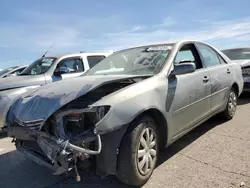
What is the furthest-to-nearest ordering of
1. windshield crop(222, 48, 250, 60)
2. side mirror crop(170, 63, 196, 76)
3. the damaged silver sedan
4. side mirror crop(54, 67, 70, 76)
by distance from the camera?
windshield crop(222, 48, 250, 60) < side mirror crop(54, 67, 70, 76) < side mirror crop(170, 63, 196, 76) < the damaged silver sedan

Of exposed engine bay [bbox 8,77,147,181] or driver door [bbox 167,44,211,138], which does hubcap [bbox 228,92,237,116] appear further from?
exposed engine bay [bbox 8,77,147,181]

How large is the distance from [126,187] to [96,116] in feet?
3.17

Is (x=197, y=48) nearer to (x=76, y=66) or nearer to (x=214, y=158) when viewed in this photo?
(x=214, y=158)

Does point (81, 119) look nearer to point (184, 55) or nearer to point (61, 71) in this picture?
point (184, 55)

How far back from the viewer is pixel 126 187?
2918 millimetres

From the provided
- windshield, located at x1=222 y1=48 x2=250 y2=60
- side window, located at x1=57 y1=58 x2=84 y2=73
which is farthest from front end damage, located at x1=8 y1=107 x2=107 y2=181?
windshield, located at x1=222 y1=48 x2=250 y2=60

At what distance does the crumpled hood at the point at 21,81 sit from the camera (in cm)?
529

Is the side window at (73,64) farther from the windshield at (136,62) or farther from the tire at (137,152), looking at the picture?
the tire at (137,152)

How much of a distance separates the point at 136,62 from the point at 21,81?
9.72ft

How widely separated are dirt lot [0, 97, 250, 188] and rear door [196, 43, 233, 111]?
1.95ft

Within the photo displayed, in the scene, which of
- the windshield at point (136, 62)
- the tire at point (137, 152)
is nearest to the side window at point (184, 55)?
the windshield at point (136, 62)

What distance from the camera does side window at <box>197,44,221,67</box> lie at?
4452mm

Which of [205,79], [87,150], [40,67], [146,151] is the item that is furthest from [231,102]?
[40,67]

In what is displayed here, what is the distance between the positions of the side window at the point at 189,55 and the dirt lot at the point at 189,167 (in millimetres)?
1258
